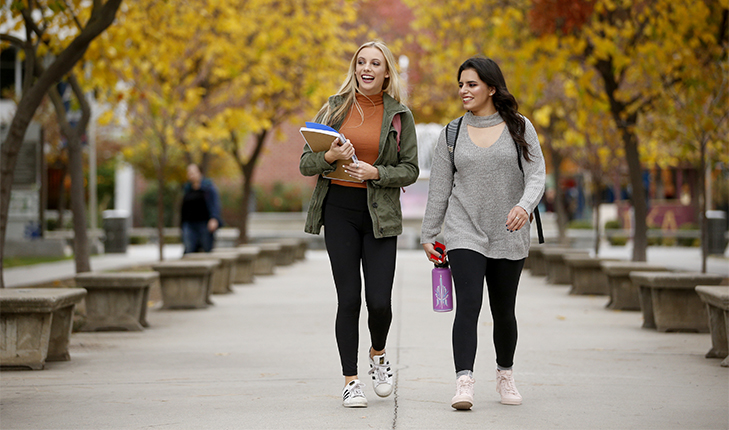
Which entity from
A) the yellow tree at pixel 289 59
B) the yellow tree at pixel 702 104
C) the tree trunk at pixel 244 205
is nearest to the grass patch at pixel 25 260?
the tree trunk at pixel 244 205

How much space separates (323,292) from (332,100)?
8.71m

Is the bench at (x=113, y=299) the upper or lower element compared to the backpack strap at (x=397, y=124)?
→ lower

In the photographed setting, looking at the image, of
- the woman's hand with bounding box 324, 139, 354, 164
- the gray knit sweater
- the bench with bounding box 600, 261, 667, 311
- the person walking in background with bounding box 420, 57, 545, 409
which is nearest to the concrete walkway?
the person walking in background with bounding box 420, 57, 545, 409

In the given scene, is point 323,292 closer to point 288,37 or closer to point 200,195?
point 200,195

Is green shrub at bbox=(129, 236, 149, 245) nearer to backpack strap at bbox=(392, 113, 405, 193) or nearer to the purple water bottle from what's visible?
backpack strap at bbox=(392, 113, 405, 193)

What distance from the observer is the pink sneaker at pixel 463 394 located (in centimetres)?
503

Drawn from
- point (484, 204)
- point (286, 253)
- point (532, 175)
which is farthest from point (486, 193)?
point (286, 253)

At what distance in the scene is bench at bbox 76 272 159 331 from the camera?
892 cm

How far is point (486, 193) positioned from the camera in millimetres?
5156

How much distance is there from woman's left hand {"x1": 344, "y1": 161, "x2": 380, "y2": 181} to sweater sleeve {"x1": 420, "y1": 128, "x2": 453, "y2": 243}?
0.39 m

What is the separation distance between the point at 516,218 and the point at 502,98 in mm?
754

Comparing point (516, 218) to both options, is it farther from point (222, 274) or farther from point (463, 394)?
point (222, 274)

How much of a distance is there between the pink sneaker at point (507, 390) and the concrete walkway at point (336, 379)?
0.07 metres

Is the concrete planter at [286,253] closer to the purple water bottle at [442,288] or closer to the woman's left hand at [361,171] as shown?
the purple water bottle at [442,288]
